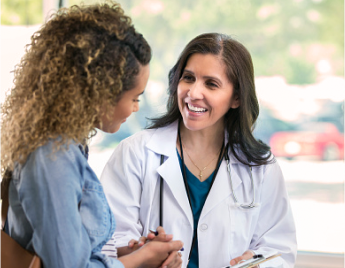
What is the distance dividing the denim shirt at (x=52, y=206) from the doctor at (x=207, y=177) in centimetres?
74

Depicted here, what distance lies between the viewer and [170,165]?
1.99 meters

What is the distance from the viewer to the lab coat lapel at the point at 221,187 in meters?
1.94

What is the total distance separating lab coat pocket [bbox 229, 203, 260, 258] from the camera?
1965 mm

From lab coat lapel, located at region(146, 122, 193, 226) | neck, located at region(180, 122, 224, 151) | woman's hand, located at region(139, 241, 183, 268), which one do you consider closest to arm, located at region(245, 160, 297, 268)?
neck, located at region(180, 122, 224, 151)

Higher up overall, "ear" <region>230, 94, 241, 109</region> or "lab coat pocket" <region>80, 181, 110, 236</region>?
"ear" <region>230, 94, 241, 109</region>

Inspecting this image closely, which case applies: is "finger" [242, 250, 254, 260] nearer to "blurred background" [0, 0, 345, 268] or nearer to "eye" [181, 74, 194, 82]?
"eye" [181, 74, 194, 82]

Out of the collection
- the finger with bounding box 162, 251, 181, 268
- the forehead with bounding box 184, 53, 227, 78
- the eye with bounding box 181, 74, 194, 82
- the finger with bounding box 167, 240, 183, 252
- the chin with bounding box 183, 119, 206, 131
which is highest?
the forehead with bounding box 184, 53, 227, 78

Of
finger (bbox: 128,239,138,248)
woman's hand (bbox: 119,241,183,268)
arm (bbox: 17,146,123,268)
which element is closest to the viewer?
arm (bbox: 17,146,123,268)

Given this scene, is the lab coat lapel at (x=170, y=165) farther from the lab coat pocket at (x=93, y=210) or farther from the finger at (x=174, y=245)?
the lab coat pocket at (x=93, y=210)

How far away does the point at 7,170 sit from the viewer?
1.18m

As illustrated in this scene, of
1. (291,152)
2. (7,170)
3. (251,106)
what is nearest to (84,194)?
(7,170)

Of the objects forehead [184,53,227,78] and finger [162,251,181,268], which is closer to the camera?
finger [162,251,181,268]

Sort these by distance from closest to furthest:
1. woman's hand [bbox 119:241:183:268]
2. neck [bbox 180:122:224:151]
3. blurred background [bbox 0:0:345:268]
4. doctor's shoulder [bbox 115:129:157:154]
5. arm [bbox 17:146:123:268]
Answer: arm [bbox 17:146:123:268] → woman's hand [bbox 119:241:183:268] → doctor's shoulder [bbox 115:129:157:154] → neck [bbox 180:122:224:151] → blurred background [bbox 0:0:345:268]

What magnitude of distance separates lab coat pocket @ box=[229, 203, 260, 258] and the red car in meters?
1.16
